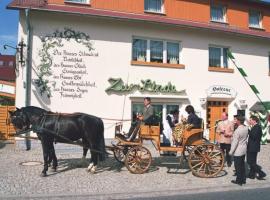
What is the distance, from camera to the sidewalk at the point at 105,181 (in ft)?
28.5

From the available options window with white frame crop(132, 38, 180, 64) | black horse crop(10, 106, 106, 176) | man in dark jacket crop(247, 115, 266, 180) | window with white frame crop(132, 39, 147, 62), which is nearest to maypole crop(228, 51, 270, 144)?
window with white frame crop(132, 38, 180, 64)

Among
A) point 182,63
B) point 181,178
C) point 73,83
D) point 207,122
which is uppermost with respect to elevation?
point 182,63

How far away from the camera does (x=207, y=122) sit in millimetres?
19172

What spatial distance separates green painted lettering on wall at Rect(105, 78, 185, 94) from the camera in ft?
54.5

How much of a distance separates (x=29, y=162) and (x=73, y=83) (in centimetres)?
459

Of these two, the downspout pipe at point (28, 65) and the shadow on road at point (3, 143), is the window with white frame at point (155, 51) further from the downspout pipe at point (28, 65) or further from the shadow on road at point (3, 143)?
the shadow on road at point (3, 143)

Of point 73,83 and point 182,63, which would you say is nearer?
point 73,83

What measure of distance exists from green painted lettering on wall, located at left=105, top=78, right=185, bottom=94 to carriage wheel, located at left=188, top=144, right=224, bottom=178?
656cm

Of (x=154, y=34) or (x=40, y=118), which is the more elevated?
(x=154, y=34)

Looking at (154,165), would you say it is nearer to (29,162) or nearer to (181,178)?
(181,178)

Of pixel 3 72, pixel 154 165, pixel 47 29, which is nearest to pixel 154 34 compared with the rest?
pixel 47 29

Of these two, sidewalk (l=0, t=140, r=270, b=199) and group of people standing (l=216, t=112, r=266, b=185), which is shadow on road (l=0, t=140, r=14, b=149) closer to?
sidewalk (l=0, t=140, r=270, b=199)

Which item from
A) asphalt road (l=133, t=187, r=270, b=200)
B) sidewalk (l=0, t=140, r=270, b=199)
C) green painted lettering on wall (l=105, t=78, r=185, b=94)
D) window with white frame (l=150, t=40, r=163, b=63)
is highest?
window with white frame (l=150, t=40, r=163, b=63)

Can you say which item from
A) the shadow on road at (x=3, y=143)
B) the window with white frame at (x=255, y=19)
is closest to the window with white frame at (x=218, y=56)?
the window with white frame at (x=255, y=19)
